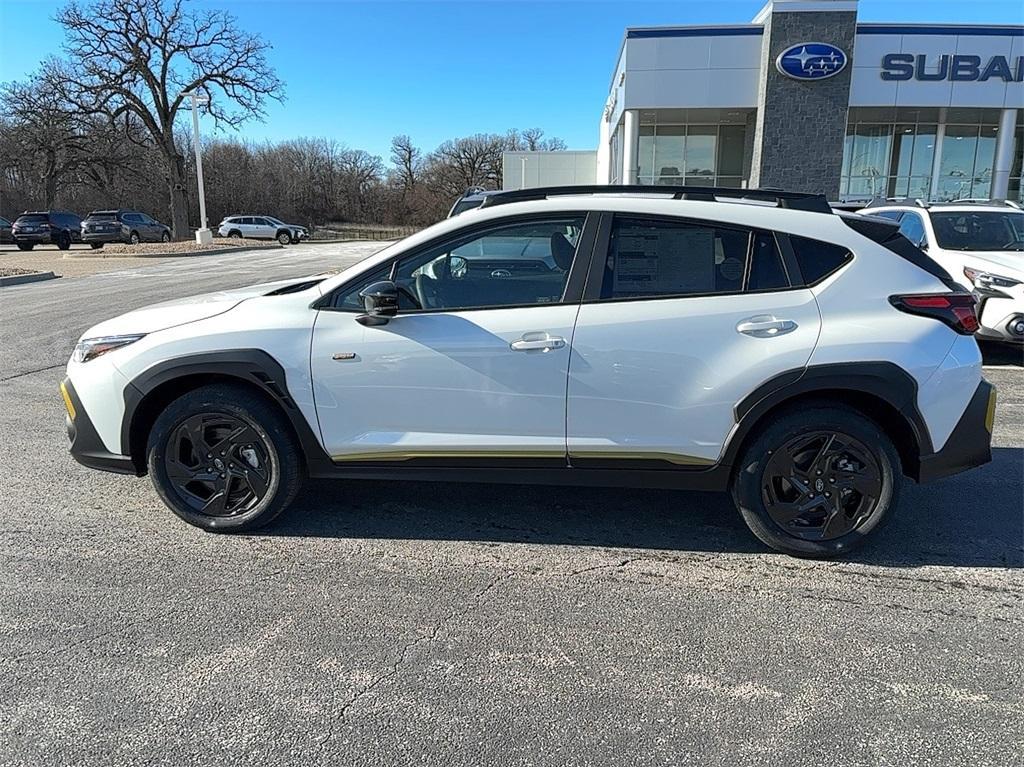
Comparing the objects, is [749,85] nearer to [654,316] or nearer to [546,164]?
[546,164]

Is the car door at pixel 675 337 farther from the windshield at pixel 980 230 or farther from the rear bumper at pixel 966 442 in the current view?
the windshield at pixel 980 230

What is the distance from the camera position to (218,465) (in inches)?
145

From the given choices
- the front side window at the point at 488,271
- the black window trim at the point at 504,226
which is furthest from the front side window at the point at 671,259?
the front side window at the point at 488,271

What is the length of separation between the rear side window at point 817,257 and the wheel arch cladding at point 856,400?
0.46 meters

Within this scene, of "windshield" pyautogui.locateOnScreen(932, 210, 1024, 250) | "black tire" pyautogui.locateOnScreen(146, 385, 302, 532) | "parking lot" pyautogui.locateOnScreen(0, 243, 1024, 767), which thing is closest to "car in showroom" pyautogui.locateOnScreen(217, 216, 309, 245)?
"windshield" pyautogui.locateOnScreen(932, 210, 1024, 250)

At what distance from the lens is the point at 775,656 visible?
272 cm

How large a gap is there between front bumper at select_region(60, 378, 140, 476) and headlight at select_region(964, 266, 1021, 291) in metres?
8.18

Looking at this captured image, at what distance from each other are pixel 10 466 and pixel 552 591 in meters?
3.91

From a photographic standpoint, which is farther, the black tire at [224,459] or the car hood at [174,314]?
the car hood at [174,314]

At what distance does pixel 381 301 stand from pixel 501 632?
5.25 feet

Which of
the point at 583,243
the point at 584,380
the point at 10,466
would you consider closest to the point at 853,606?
the point at 584,380

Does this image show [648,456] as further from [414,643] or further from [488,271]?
[414,643]

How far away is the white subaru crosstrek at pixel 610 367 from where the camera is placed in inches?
130

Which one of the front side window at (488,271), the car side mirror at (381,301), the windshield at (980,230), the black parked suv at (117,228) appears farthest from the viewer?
the black parked suv at (117,228)
